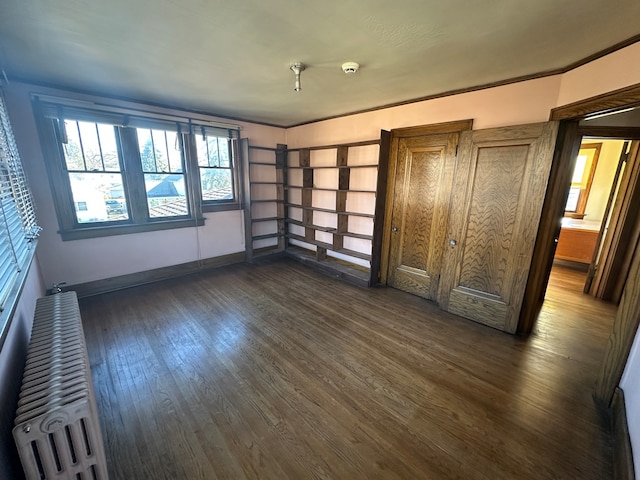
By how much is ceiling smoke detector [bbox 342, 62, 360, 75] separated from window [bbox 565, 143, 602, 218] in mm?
5010

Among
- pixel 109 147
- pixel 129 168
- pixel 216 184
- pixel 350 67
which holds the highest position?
pixel 350 67

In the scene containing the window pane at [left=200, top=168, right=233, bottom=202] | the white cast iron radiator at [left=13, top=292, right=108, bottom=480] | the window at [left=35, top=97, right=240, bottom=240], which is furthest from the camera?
the window pane at [left=200, top=168, right=233, bottom=202]

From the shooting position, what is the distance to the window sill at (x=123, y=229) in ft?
10.6

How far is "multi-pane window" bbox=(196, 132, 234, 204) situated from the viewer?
4.21 metres

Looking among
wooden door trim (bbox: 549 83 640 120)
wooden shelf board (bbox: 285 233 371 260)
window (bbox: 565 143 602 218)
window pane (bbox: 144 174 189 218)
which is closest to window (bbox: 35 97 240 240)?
window pane (bbox: 144 174 189 218)

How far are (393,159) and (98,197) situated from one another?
4.02 meters

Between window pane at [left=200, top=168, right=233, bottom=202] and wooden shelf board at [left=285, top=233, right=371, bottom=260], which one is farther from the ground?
window pane at [left=200, top=168, right=233, bottom=202]

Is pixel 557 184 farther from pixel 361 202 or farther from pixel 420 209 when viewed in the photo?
pixel 361 202

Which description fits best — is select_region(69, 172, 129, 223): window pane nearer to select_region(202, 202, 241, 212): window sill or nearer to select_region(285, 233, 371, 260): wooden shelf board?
select_region(202, 202, 241, 212): window sill

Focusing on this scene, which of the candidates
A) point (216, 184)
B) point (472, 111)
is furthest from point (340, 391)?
point (216, 184)

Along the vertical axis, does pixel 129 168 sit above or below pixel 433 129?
below

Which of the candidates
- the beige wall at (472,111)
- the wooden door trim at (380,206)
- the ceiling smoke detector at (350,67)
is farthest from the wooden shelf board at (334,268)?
the ceiling smoke detector at (350,67)

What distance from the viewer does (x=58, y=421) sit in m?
1.01

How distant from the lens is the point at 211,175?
4.36m
